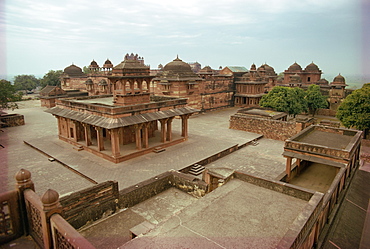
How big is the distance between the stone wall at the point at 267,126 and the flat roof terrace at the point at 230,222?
15880 millimetres

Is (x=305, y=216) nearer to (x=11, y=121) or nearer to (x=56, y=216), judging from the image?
(x=56, y=216)

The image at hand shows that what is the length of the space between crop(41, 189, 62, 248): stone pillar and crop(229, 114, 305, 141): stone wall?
2094 cm

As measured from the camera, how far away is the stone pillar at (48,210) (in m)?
4.75

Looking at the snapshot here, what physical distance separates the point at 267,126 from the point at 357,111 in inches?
343

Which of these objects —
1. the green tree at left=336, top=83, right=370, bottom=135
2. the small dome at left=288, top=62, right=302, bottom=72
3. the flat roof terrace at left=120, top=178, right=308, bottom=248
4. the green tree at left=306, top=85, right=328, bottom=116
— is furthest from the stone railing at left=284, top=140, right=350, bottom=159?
the small dome at left=288, top=62, right=302, bottom=72

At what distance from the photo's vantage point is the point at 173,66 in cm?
3272

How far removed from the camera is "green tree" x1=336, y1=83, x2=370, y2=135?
911 inches

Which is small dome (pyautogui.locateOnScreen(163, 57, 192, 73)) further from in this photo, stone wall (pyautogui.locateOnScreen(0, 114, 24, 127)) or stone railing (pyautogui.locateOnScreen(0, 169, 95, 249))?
stone railing (pyautogui.locateOnScreen(0, 169, 95, 249))

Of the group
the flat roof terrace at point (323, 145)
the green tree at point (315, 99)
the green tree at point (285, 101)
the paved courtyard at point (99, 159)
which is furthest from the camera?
the green tree at point (315, 99)

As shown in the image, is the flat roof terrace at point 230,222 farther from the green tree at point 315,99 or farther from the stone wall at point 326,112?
the stone wall at point 326,112

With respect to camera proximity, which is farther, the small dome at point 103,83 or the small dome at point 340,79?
the small dome at point 340,79

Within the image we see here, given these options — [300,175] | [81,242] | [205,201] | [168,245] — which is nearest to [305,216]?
[205,201]

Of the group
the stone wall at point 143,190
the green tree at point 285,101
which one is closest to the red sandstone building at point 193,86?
the green tree at point 285,101

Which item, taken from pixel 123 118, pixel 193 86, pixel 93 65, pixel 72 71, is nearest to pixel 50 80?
pixel 72 71
